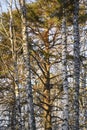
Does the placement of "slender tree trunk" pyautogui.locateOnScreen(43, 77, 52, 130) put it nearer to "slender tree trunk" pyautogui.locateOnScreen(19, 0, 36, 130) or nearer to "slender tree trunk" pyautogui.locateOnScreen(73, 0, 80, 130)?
"slender tree trunk" pyautogui.locateOnScreen(73, 0, 80, 130)

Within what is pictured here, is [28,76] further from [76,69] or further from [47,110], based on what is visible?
[47,110]

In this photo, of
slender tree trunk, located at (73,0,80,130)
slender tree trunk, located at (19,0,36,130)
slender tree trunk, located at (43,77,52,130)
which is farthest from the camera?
slender tree trunk, located at (43,77,52,130)

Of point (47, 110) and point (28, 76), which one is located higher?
point (28, 76)

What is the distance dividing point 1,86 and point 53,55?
4.03 m

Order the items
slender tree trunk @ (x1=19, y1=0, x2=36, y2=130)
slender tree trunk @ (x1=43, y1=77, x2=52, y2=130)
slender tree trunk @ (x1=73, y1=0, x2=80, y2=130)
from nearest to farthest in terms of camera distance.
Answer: slender tree trunk @ (x1=19, y1=0, x2=36, y2=130) < slender tree trunk @ (x1=73, y1=0, x2=80, y2=130) < slender tree trunk @ (x1=43, y1=77, x2=52, y2=130)

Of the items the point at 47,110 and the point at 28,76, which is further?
the point at 47,110

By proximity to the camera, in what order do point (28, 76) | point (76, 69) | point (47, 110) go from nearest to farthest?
1. point (28, 76)
2. point (76, 69)
3. point (47, 110)

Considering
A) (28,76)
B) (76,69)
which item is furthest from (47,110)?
(28,76)

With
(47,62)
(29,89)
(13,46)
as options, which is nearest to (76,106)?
(29,89)

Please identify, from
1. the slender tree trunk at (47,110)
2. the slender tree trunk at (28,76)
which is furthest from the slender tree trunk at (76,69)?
the slender tree trunk at (47,110)

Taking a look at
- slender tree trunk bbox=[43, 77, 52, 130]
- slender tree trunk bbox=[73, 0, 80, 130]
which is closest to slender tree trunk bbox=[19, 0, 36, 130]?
slender tree trunk bbox=[73, 0, 80, 130]

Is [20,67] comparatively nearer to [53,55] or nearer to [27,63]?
[53,55]

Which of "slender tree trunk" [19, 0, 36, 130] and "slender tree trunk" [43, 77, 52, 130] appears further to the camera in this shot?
"slender tree trunk" [43, 77, 52, 130]

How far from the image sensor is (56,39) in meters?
18.2
